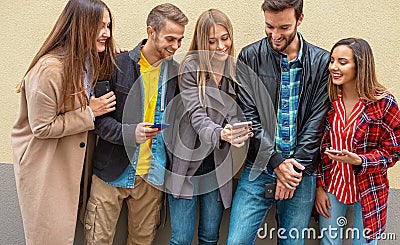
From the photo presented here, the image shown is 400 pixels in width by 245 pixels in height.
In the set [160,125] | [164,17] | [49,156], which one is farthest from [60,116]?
[164,17]

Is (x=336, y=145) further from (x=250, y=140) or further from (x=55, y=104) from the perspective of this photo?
(x=55, y=104)

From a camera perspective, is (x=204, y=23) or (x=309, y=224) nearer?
(x=204, y=23)

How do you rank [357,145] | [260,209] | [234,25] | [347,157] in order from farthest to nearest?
[234,25]
[260,209]
[357,145]
[347,157]

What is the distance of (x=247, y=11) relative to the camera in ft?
12.6

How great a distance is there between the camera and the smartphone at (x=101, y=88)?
334 cm

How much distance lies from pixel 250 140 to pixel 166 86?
1.92ft

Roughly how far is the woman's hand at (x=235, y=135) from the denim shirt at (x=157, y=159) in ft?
1.39

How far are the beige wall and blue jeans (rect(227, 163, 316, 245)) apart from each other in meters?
0.75

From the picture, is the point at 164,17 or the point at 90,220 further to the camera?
the point at 90,220

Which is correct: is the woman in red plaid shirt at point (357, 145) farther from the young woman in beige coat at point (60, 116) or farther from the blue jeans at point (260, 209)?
the young woman in beige coat at point (60, 116)

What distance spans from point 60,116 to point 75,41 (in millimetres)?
419

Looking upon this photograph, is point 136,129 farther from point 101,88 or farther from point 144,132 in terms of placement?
point 101,88

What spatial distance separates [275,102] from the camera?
334 centimetres

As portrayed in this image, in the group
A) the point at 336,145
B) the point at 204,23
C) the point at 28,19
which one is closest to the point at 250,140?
the point at 336,145
